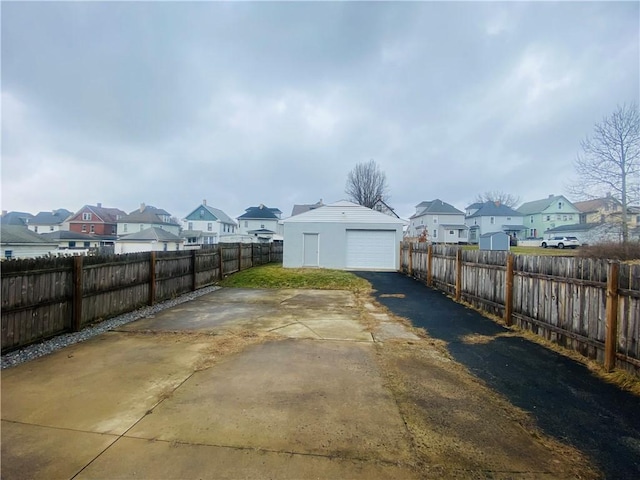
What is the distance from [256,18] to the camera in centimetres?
1252

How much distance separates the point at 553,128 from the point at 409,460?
960 inches

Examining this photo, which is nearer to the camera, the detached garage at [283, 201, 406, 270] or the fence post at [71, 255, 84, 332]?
the fence post at [71, 255, 84, 332]

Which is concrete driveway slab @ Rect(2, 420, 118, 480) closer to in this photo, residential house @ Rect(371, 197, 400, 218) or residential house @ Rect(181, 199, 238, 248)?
residential house @ Rect(371, 197, 400, 218)

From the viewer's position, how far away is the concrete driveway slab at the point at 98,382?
9.77 ft

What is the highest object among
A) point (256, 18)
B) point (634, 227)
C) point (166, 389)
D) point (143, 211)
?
point (256, 18)

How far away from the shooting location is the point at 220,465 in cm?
229

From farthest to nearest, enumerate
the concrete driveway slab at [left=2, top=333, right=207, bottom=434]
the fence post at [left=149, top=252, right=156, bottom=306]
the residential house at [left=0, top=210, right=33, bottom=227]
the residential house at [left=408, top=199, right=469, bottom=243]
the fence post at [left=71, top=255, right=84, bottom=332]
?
1. the residential house at [left=0, top=210, right=33, bottom=227]
2. the residential house at [left=408, top=199, right=469, bottom=243]
3. the fence post at [left=149, top=252, right=156, bottom=306]
4. the fence post at [left=71, top=255, right=84, bottom=332]
5. the concrete driveway slab at [left=2, top=333, right=207, bottom=434]

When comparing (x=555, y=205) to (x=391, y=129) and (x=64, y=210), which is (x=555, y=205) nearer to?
(x=391, y=129)

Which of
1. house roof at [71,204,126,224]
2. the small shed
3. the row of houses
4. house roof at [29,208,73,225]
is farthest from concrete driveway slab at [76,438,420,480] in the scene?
house roof at [29,208,73,225]

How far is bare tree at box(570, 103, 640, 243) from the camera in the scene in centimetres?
1852

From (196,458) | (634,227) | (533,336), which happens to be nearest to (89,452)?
(196,458)

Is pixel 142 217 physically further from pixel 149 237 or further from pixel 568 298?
pixel 568 298

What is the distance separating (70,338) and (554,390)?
24.8 ft

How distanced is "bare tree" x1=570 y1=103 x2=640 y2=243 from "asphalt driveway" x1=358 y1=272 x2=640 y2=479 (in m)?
19.6
